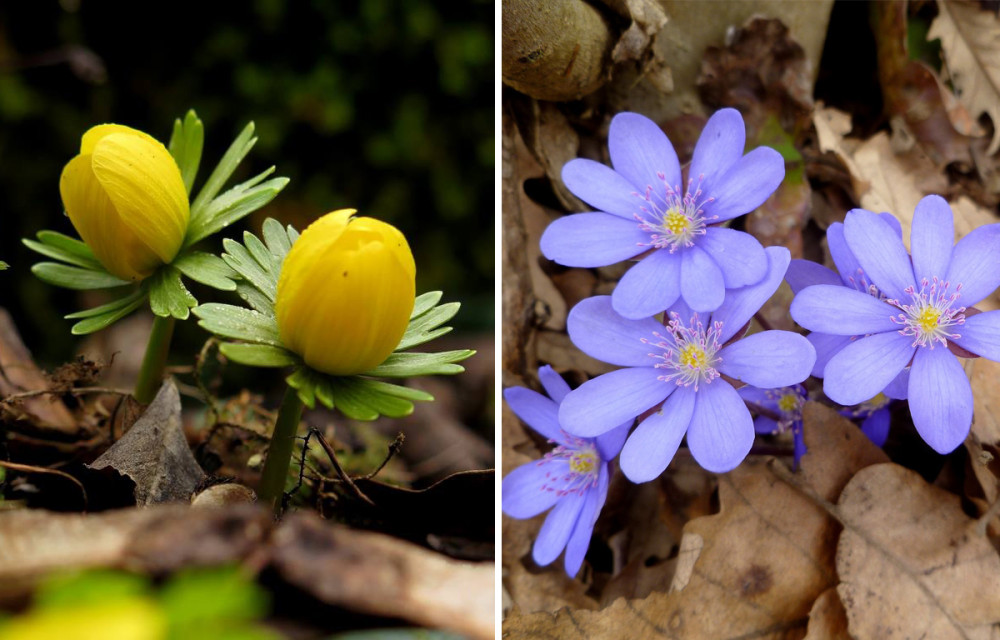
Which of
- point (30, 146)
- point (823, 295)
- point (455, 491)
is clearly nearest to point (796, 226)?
point (823, 295)

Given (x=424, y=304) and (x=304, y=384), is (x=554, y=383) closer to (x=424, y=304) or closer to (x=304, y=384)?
(x=424, y=304)

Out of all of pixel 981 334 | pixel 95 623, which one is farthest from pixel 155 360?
pixel 981 334

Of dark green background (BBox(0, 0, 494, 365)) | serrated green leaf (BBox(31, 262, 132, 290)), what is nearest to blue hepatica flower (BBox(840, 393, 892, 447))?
serrated green leaf (BBox(31, 262, 132, 290))

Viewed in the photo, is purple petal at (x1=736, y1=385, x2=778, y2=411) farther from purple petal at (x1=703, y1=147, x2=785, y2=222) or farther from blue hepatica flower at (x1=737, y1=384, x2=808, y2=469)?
purple petal at (x1=703, y1=147, x2=785, y2=222)

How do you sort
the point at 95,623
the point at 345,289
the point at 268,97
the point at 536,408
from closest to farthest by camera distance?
the point at 95,623 → the point at 345,289 → the point at 536,408 → the point at 268,97

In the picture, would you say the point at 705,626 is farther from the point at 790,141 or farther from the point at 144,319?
the point at 144,319
